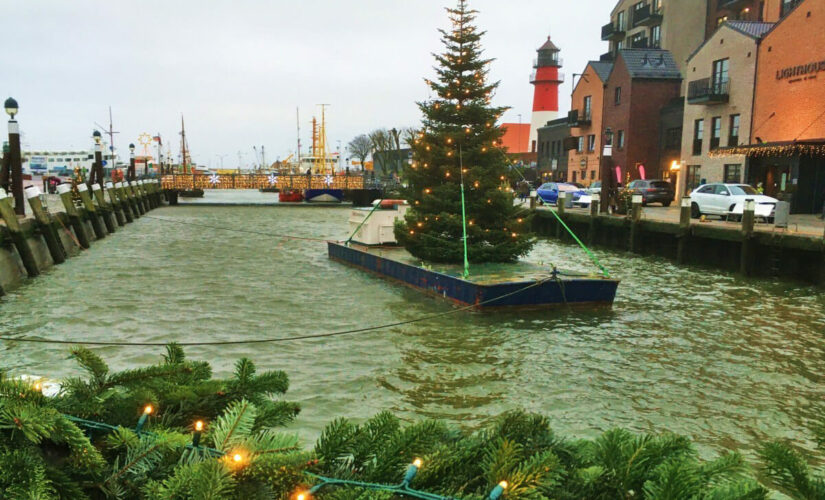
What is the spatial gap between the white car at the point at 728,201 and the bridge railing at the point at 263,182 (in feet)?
128

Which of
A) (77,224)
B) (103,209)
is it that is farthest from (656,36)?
(77,224)

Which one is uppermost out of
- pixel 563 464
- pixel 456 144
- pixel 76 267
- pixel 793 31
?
pixel 793 31

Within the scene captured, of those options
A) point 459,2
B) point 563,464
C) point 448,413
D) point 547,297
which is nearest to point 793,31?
point 459,2

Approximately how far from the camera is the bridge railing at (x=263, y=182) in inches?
2355

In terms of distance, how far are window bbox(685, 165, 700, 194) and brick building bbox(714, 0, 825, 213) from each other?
19.0 feet

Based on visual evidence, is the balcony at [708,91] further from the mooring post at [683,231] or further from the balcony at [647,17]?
the balcony at [647,17]

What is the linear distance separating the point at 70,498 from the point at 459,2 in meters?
16.6

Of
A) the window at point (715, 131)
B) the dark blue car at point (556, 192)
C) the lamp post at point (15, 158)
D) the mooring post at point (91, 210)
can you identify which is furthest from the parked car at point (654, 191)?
the lamp post at point (15, 158)

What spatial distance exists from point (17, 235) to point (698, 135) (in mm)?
37412

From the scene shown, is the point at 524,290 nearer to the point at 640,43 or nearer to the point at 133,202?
the point at 133,202

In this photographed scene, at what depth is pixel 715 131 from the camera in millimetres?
39344

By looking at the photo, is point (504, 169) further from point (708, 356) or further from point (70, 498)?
point (70, 498)

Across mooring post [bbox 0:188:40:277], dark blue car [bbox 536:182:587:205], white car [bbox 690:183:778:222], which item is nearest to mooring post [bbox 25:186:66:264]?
mooring post [bbox 0:188:40:277]

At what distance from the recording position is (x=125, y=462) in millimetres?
2291
